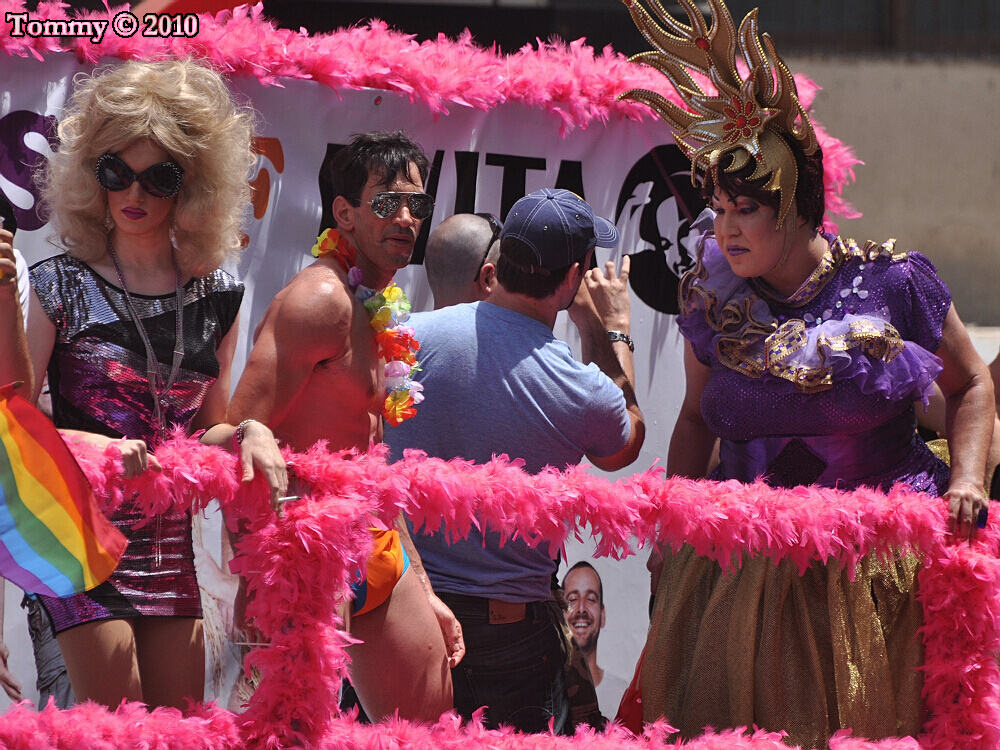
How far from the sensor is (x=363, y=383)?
100 inches

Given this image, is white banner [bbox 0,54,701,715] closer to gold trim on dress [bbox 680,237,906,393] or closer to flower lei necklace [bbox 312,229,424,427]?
flower lei necklace [bbox 312,229,424,427]

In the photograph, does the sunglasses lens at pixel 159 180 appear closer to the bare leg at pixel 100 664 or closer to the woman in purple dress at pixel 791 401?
the bare leg at pixel 100 664

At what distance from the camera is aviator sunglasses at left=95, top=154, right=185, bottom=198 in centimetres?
231

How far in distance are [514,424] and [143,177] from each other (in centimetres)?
97

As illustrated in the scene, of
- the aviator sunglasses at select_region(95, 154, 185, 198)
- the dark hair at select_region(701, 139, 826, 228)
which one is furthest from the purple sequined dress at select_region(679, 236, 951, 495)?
the aviator sunglasses at select_region(95, 154, 185, 198)

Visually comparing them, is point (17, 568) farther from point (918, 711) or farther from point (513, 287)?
point (918, 711)

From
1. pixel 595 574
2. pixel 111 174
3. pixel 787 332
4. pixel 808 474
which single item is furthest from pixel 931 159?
pixel 111 174

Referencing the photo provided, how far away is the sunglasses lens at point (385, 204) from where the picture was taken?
8.73ft

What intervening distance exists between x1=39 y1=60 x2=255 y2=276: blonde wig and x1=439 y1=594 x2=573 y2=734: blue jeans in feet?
3.26

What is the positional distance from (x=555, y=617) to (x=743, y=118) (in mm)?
1279

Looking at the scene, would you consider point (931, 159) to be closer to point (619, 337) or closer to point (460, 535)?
point (619, 337)

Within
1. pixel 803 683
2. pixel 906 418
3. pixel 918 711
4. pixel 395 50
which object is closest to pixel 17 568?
pixel 803 683

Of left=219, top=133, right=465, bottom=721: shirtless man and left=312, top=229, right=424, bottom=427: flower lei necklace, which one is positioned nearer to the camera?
left=219, top=133, right=465, bottom=721: shirtless man

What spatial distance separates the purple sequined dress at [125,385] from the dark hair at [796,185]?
1276mm
